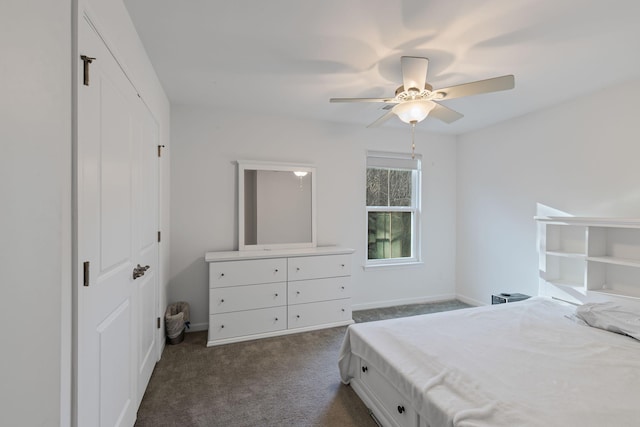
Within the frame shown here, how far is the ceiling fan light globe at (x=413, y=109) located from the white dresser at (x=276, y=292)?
5.77 feet

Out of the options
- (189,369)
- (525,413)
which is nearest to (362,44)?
(525,413)

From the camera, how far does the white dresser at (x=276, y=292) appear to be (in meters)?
2.97

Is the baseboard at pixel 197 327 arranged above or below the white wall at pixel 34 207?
below

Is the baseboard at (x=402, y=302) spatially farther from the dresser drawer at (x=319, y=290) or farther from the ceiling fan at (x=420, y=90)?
the ceiling fan at (x=420, y=90)

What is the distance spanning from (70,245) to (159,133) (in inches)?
73.6

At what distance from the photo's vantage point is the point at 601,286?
9.05ft

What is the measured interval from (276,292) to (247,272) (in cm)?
39

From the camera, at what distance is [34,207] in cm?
83

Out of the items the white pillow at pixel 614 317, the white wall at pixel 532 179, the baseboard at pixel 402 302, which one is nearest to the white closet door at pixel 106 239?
the baseboard at pixel 402 302

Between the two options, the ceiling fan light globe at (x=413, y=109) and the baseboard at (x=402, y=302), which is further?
the baseboard at (x=402, y=302)

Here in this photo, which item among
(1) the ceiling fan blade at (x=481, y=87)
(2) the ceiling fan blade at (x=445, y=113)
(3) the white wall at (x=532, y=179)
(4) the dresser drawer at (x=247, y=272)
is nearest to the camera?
(1) the ceiling fan blade at (x=481, y=87)

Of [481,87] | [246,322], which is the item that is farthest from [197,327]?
[481,87]

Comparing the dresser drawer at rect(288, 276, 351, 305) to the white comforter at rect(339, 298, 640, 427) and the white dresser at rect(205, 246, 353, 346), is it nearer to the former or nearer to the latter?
the white dresser at rect(205, 246, 353, 346)

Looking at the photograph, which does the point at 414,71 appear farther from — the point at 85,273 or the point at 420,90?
the point at 85,273
